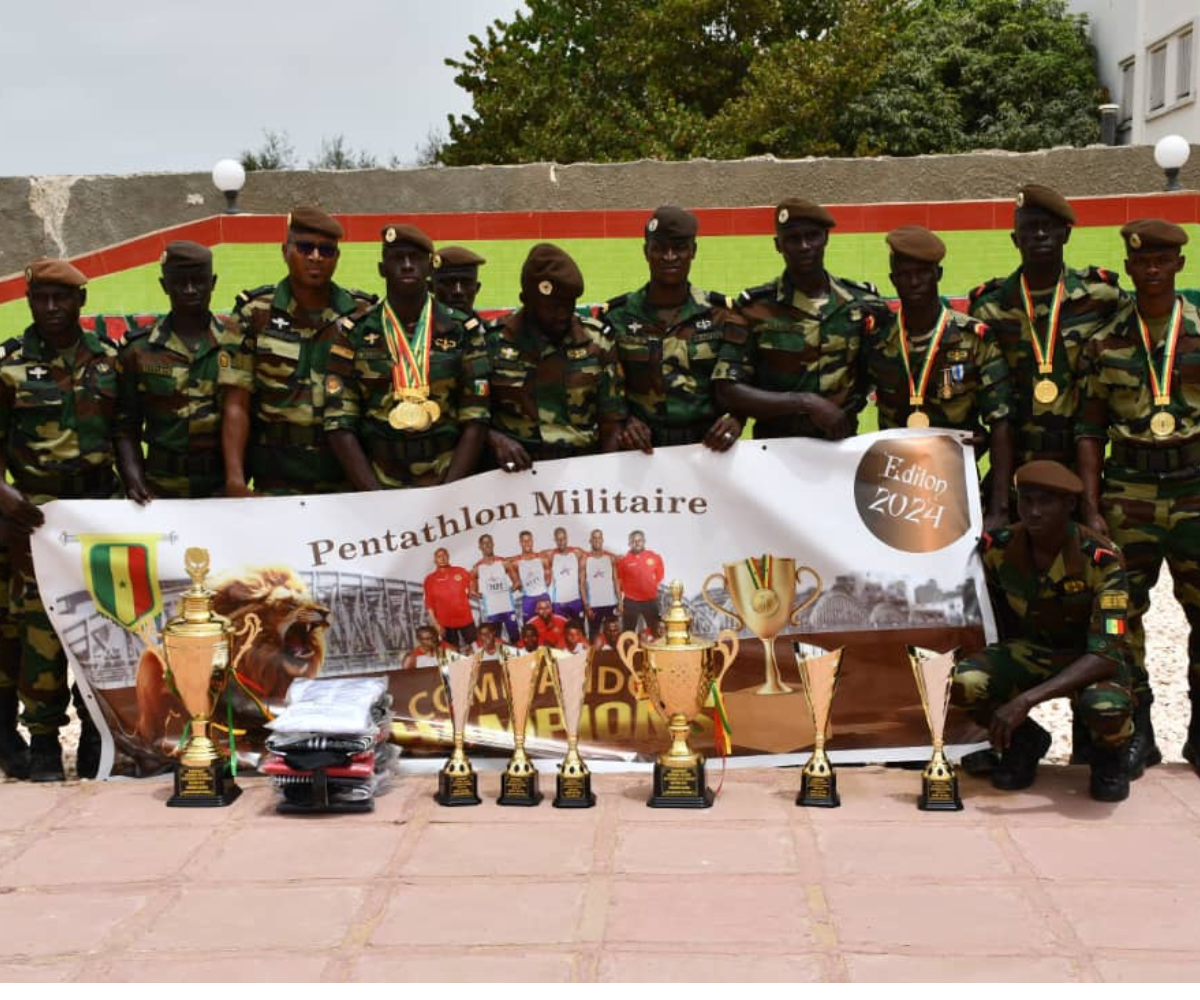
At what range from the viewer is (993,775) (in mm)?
5180

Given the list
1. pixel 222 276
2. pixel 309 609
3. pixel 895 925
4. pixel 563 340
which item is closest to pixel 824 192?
pixel 222 276

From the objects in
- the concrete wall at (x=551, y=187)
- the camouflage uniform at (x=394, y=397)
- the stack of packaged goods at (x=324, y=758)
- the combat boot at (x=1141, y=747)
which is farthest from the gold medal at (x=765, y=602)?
the concrete wall at (x=551, y=187)

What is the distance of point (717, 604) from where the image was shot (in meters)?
5.40

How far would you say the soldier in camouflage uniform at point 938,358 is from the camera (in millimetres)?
5316

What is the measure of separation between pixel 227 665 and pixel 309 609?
1.30 feet

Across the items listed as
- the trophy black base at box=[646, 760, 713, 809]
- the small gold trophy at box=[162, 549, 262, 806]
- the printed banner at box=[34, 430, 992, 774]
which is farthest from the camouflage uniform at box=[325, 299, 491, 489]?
the trophy black base at box=[646, 760, 713, 809]

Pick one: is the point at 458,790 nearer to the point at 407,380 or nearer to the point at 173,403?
the point at 407,380

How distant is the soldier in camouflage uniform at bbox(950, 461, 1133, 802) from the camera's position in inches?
192

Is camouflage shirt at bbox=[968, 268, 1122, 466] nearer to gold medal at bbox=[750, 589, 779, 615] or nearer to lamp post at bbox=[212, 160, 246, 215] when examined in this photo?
gold medal at bbox=[750, 589, 779, 615]

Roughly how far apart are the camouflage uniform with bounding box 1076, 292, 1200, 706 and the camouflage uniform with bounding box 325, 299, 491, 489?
7.10 ft

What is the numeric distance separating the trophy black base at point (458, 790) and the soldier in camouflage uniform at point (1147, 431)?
223 centimetres

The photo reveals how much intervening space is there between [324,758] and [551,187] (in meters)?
6.54

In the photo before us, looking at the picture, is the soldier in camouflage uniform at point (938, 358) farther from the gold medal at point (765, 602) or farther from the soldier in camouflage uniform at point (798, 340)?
the gold medal at point (765, 602)

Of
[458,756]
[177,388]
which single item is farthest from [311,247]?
[458,756]
